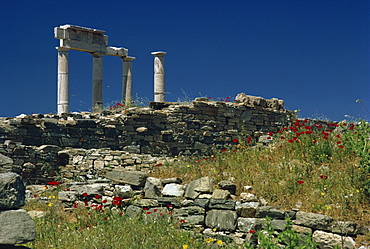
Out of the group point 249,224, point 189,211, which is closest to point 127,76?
point 189,211

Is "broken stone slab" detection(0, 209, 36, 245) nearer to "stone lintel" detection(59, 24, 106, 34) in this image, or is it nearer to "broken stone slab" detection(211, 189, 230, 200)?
"broken stone slab" detection(211, 189, 230, 200)

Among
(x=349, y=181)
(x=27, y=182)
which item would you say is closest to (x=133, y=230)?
(x=349, y=181)

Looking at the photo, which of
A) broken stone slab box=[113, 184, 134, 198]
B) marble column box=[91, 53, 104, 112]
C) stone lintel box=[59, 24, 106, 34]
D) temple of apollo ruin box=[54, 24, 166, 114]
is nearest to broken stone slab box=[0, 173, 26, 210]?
broken stone slab box=[113, 184, 134, 198]

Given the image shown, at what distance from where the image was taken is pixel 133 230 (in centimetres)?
708

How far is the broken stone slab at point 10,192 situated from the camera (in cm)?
429

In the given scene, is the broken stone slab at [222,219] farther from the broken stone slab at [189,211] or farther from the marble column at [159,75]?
the marble column at [159,75]

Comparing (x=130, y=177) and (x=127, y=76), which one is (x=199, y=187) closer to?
(x=130, y=177)

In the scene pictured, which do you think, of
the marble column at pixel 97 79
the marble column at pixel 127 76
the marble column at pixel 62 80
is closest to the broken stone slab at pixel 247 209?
the marble column at pixel 62 80

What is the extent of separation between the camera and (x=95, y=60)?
18.4 metres

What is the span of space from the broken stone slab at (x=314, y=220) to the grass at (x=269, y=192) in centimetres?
24

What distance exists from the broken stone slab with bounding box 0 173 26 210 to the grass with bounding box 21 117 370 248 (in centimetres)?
220

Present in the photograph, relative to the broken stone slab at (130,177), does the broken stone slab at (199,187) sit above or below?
below

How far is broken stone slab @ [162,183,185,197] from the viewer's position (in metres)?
8.16

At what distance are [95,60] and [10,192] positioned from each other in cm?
1470
